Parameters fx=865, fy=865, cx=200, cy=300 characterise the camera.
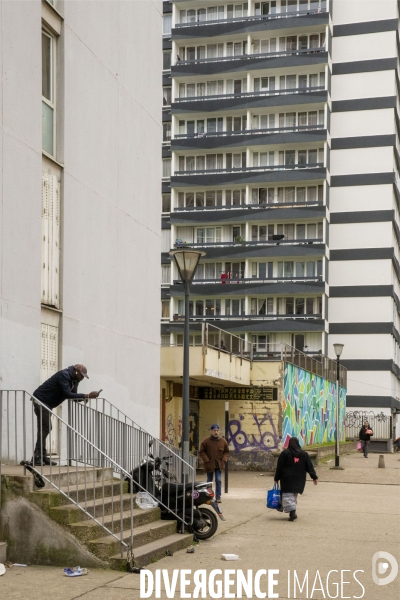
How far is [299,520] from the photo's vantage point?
15531 mm

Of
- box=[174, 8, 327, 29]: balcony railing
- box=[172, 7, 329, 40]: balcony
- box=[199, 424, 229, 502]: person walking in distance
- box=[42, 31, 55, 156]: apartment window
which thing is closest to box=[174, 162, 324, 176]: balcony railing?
box=[172, 7, 329, 40]: balcony

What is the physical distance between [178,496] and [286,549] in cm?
169

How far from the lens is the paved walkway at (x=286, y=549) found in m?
9.05

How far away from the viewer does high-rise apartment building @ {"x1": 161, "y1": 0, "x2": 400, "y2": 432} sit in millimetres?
63531

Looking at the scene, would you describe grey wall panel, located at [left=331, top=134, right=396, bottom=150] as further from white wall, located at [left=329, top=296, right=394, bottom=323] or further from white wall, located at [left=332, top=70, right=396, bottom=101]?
white wall, located at [left=329, top=296, right=394, bottom=323]

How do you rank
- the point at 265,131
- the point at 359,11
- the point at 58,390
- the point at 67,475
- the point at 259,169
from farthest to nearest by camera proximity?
1. the point at 359,11
2. the point at 265,131
3. the point at 259,169
4. the point at 58,390
5. the point at 67,475

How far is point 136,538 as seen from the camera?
10.8m

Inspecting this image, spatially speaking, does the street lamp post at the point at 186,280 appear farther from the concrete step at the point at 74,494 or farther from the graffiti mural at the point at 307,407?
the graffiti mural at the point at 307,407

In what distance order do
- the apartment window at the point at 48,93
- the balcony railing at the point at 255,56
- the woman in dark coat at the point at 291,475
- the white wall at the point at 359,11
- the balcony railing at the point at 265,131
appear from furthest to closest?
the white wall at the point at 359,11, the balcony railing at the point at 255,56, the balcony railing at the point at 265,131, the woman in dark coat at the point at 291,475, the apartment window at the point at 48,93

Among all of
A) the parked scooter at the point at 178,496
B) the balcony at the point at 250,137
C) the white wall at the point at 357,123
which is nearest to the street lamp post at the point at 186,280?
the parked scooter at the point at 178,496

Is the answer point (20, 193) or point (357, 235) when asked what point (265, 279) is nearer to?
point (357, 235)

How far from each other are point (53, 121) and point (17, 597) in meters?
8.34

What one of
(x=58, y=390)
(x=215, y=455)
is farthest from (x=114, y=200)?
(x=215, y=455)

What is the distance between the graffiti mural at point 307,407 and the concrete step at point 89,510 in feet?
66.3
